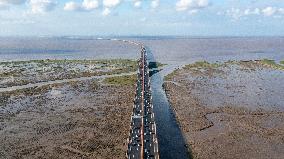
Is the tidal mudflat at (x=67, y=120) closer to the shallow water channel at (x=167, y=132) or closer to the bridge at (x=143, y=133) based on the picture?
the bridge at (x=143, y=133)

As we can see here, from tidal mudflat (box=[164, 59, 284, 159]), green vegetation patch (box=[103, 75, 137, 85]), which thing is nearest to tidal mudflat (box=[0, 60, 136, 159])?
green vegetation patch (box=[103, 75, 137, 85])

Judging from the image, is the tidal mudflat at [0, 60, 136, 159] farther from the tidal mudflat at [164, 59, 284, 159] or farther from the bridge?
the tidal mudflat at [164, 59, 284, 159]

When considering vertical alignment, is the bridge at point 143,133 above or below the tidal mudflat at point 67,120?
above

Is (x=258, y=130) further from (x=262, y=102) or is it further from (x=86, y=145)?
(x=86, y=145)

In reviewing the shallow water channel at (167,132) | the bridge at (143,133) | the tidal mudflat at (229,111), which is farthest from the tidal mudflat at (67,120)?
the tidal mudflat at (229,111)

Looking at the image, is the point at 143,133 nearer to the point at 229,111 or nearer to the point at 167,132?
the point at 167,132
